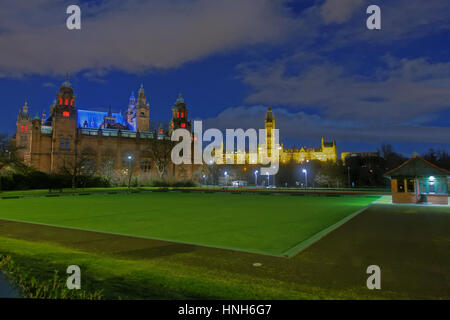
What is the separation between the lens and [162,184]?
61.7 metres

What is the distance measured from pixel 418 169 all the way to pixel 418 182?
1144 mm

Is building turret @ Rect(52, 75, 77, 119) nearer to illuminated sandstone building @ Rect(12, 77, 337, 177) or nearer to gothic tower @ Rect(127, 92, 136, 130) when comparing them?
illuminated sandstone building @ Rect(12, 77, 337, 177)

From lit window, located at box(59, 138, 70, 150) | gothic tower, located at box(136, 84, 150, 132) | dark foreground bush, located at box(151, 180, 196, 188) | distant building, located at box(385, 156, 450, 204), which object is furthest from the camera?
gothic tower, located at box(136, 84, 150, 132)

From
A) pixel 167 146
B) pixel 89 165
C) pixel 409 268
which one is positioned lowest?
pixel 409 268

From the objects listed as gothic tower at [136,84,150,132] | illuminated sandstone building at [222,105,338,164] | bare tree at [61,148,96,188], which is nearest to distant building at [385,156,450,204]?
bare tree at [61,148,96,188]

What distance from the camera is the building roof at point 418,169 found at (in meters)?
25.5

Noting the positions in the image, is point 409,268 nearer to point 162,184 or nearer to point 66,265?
point 66,265

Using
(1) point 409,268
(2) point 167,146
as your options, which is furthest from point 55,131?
(1) point 409,268

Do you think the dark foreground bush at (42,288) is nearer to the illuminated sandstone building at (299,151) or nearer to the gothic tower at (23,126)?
the gothic tower at (23,126)

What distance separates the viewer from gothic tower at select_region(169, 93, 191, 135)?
82500 millimetres

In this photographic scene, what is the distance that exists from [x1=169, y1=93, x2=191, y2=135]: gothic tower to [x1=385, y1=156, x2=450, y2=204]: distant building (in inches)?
2495

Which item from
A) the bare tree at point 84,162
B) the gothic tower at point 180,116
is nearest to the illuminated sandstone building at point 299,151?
the gothic tower at point 180,116
